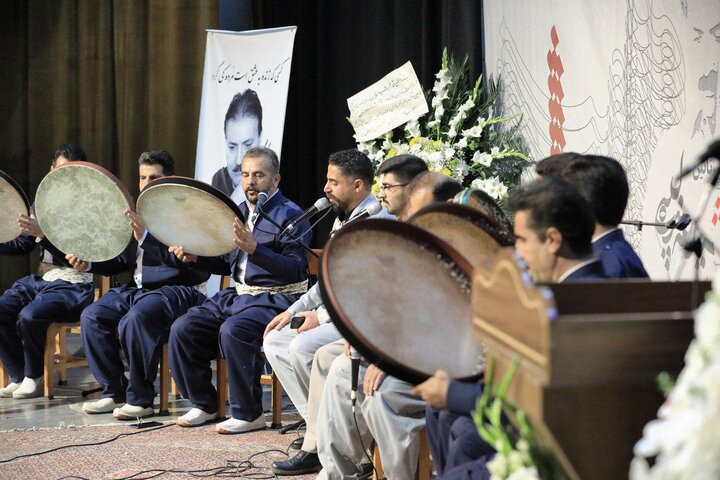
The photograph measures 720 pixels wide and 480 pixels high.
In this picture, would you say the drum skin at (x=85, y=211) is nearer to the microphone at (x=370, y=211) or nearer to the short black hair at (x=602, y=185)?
Result: the microphone at (x=370, y=211)

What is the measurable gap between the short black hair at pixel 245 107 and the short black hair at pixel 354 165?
188 centimetres

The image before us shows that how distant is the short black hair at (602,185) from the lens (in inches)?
100

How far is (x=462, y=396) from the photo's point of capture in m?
1.92

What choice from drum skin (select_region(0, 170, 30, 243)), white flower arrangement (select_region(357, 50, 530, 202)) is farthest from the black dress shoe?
drum skin (select_region(0, 170, 30, 243))

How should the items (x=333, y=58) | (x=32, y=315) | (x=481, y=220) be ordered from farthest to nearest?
(x=333, y=58), (x=32, y=315), (x=481, y=220)

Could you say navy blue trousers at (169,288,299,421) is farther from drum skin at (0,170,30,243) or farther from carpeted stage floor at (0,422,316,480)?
drum skin at (0,170,30,243)

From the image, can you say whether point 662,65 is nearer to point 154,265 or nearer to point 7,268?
point 154,265

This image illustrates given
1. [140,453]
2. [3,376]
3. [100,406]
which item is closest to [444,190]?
[140,453]

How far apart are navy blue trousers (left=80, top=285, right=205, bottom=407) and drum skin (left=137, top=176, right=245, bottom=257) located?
0.40 meters

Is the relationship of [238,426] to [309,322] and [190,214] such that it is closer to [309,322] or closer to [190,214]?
[309,322]

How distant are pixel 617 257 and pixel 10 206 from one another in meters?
3.95

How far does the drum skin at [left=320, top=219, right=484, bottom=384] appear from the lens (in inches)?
79.0

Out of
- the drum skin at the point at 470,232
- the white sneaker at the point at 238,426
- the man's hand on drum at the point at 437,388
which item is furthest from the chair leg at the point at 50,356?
the man's hand on drum at the point at 437,388

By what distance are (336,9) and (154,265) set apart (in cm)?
276
